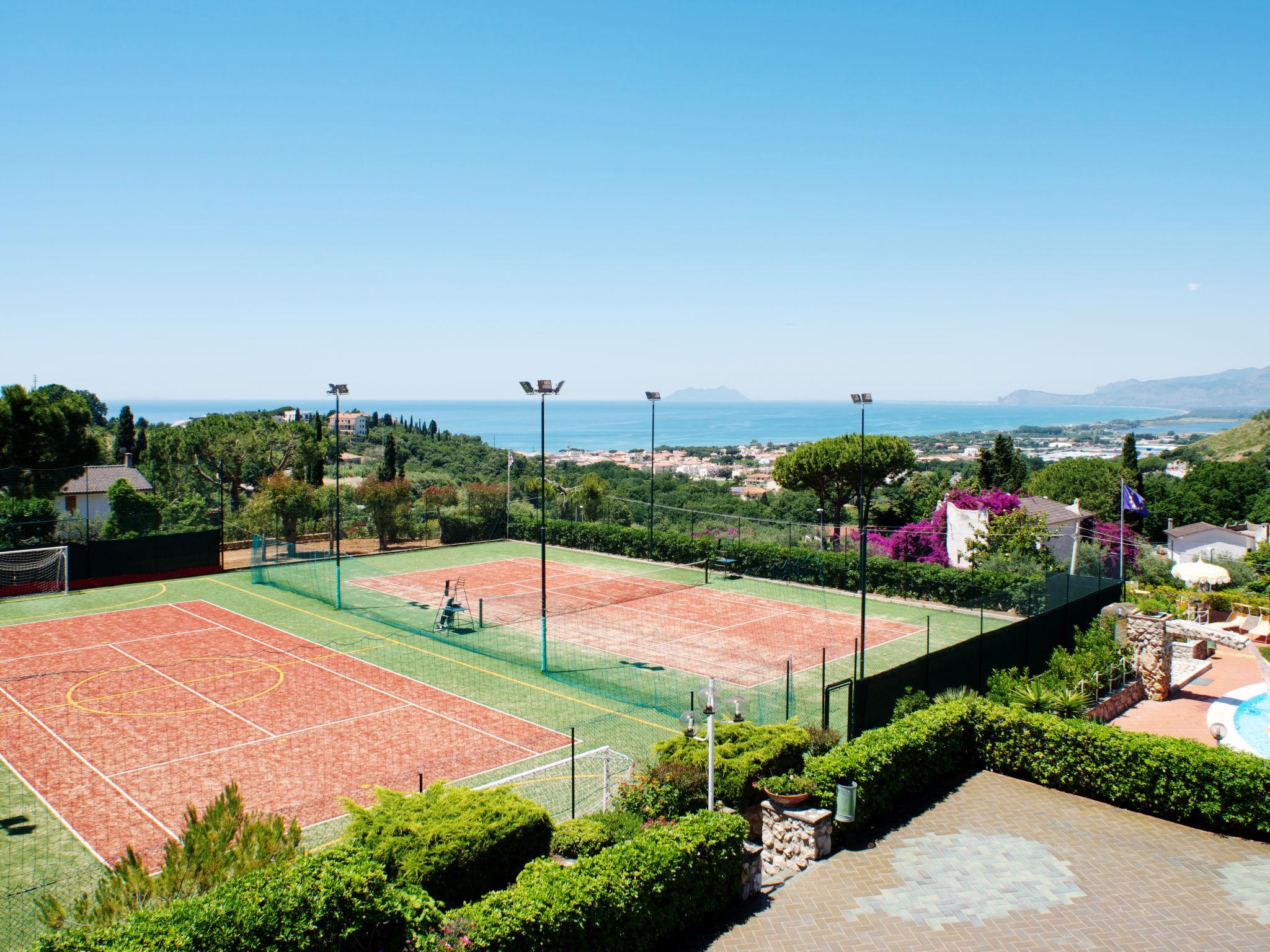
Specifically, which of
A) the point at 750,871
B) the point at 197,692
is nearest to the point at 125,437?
the point at 197,692

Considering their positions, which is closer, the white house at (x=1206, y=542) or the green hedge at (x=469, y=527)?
the green hedge at (x=469, y=527)

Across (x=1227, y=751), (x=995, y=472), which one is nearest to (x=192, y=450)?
(x=1227, y=751)

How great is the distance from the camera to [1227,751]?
12.2m

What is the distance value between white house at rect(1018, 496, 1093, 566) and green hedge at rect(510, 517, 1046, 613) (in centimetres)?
481

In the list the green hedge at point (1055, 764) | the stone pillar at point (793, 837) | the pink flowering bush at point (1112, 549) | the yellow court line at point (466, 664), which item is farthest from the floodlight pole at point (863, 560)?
the pink flowering bush at point (1112, 549)

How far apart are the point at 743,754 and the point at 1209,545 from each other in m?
50.2

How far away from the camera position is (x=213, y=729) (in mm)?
16672

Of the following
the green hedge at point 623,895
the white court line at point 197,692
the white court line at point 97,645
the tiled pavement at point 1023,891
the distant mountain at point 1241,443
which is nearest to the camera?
the green hedge at point 623,895

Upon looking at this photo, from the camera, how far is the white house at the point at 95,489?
42.6 m

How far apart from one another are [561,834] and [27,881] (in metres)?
6.95

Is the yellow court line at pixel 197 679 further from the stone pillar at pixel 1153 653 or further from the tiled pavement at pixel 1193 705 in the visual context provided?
the stone pillar at pixel 1153 653

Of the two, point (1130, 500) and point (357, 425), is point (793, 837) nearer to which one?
point (1130, 500)

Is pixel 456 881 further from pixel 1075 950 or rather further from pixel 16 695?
pixel 16 695

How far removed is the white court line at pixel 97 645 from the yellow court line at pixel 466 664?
317 cm
